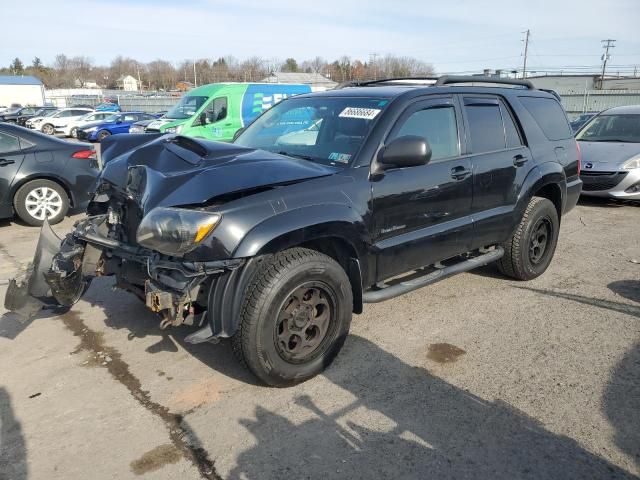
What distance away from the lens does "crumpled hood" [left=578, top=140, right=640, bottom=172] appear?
27.9 ft

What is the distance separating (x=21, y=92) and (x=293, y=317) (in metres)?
73.5

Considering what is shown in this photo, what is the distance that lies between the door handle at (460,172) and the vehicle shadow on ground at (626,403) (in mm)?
1733

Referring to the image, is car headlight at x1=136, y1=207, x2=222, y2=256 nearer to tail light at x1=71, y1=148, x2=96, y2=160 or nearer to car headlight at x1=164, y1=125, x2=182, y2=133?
tail light at x1=71, y1=148, x2=96, y2=160

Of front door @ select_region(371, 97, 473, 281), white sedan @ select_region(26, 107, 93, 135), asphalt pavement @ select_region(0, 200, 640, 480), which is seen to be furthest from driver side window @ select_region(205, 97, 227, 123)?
white sedan @ select_region(26, 107, 93, 135)

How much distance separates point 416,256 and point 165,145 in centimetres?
200

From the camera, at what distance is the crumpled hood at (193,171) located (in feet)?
9.69

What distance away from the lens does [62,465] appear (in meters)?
2.57

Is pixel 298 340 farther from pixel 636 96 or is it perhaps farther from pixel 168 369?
pixel 636 96

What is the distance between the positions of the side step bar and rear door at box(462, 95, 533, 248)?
143 millimetres

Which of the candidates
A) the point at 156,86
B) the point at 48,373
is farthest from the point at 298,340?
the point at 156,86

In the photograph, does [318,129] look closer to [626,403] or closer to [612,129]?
[626,403]

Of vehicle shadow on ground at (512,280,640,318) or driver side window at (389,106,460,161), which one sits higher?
driver side window at (389,106,460,161)

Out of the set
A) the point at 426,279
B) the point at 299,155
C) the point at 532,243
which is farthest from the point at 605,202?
the point at 299,155

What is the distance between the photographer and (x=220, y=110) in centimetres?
1252
